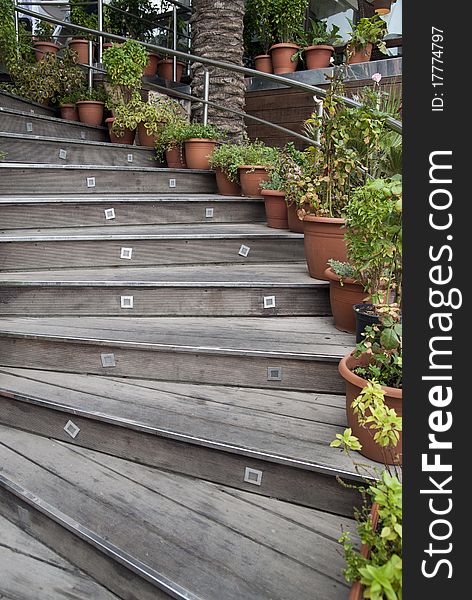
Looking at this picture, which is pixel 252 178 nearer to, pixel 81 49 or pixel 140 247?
pixel 140 247

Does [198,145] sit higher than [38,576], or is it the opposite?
[198,145]

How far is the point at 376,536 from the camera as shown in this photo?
3.37ft

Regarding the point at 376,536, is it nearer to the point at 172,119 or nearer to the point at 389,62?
the point at 172,119

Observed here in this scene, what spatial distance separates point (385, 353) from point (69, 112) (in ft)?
13.0

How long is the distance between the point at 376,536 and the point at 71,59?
4.95 m

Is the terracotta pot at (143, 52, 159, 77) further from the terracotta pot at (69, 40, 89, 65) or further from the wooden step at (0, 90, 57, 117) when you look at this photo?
the wooden step at (0, 90, 57, 117)

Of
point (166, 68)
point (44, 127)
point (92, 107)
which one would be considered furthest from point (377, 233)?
point (166, 68)

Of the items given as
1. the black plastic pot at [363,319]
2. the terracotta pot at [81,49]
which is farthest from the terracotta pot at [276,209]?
the terracotta pot at [81,49]

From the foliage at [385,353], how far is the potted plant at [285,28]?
446cm

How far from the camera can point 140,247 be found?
9.05ft

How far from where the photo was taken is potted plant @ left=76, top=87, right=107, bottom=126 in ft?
14.5

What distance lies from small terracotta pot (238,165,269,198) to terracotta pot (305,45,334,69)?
7.96 ft

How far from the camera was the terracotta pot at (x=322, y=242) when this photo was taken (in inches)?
94.3

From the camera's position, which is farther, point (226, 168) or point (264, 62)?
point (264, 62)
